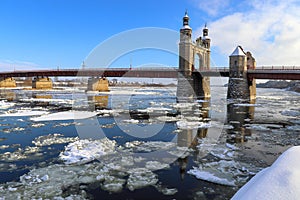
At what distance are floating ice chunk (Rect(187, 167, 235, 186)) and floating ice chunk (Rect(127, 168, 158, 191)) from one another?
148 centimetres

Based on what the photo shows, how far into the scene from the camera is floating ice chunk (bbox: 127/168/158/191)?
681 centimetres

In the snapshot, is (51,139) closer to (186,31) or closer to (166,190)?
(166,190)

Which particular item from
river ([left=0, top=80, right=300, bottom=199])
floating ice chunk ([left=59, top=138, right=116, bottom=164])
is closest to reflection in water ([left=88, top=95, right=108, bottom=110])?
river ([left=0, top=80, right=300, bottom=199])

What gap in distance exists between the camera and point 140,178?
23.9ft

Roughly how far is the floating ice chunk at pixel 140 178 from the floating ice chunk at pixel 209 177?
1.48m

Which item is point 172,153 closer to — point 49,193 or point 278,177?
point 49,193

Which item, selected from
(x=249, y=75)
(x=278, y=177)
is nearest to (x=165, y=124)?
(x=278, y=177)

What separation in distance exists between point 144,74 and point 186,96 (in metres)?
16.7

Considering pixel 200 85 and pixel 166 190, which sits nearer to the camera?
pixel 166 190

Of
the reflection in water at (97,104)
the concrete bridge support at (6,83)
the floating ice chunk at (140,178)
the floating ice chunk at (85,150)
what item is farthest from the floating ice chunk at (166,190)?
the concrete bridge support at (6,83)

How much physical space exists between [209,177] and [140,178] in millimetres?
2373

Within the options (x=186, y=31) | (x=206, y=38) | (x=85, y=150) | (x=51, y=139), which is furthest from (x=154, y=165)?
(x=206, y=38)

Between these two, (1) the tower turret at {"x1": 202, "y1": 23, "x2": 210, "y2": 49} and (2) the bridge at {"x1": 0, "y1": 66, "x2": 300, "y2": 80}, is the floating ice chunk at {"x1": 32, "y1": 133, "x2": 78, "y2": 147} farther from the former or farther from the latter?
(1) the tower turret at {"x1": 202, "y1": 23, "x2": 210, "y2": 49}

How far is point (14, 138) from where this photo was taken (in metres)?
12.4
